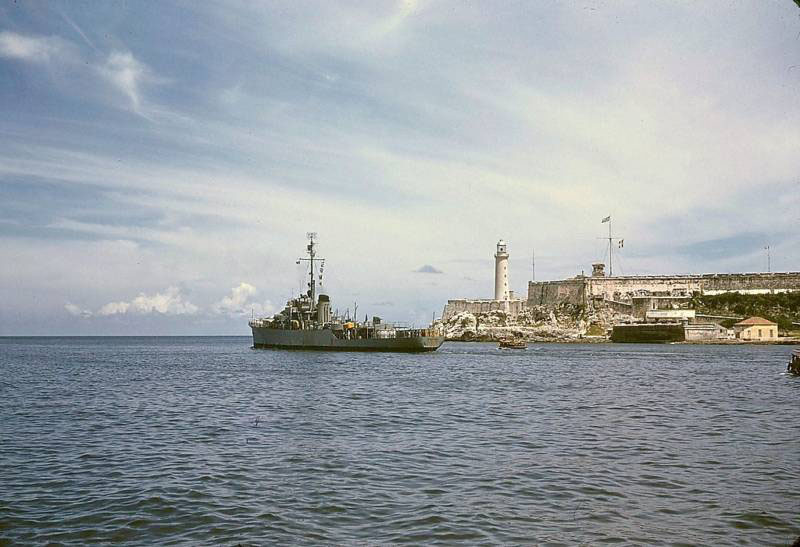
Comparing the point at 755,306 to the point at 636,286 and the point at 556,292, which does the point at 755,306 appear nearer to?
the point at 636,286

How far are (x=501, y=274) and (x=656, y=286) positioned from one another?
99.7 ft

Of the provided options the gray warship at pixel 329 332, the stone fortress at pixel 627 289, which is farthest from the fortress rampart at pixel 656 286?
the gray warship at pixel 329 332

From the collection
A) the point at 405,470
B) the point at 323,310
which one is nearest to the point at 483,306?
the point at 323,310

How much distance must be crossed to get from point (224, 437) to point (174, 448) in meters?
1.94

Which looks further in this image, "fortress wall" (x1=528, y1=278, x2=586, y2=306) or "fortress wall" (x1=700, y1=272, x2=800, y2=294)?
"fortress wall" (x1=528, y1=278, x2=586, y2=306)

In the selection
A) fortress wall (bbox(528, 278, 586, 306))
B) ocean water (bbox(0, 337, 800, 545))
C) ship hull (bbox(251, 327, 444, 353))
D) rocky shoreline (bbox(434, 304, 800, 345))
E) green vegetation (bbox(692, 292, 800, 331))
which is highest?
fortress wall (bbox(528, 278, 586, 306))

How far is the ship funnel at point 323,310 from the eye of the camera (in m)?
84.6

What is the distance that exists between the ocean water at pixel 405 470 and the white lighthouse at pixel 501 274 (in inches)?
4207

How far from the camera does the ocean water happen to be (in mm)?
10968

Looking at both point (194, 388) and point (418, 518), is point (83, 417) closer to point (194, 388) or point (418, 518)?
point (194, 388)

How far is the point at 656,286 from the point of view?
129000 mm

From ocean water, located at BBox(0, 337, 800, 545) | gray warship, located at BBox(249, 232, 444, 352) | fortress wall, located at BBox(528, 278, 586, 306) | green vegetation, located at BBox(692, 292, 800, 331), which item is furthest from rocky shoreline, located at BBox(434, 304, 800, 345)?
ocean water, located at BBox(0, 337, 800, 545)

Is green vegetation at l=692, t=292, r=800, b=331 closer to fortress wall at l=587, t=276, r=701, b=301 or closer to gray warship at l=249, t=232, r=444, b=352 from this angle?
fortress wall at l=587, t=276, r=701, b=301

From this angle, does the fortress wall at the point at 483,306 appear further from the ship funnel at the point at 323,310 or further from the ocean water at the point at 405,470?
the ocean water at the point at 405,470
